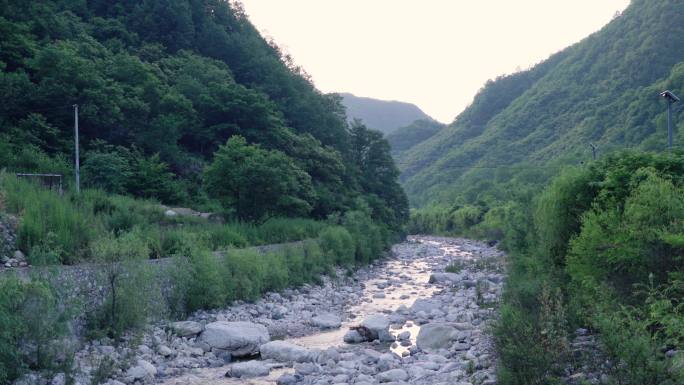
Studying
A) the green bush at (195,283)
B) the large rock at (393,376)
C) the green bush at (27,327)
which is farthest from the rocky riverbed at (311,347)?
the green bush at (27,327)

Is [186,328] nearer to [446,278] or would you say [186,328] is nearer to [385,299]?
[385,299]

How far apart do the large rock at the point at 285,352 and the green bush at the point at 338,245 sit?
15498 millimetres

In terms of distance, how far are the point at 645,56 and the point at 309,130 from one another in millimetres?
34882

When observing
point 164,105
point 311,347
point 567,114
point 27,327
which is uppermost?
point 567,114

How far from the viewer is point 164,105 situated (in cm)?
3900

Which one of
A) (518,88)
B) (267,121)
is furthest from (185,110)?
(518,88)

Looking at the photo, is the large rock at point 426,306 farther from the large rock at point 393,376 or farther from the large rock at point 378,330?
the large rock at point 393,376

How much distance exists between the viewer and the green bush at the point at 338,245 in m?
31.6

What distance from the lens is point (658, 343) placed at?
826 cm

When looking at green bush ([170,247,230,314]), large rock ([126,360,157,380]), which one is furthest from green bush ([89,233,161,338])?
green bush ([170,247,230,314])

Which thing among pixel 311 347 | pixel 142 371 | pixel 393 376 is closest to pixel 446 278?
pixel 311 347

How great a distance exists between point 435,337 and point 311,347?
361cm

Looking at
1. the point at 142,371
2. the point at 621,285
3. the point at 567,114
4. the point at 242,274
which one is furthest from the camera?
the point at 567,114

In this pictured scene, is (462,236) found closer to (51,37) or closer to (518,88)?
(518,88)
